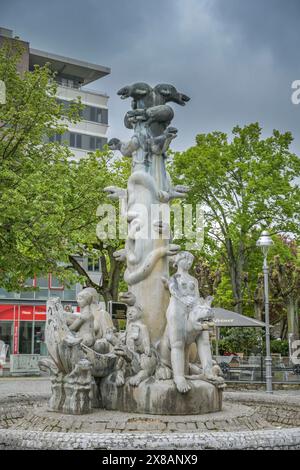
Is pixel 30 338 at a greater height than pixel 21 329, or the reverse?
pixel 21 329

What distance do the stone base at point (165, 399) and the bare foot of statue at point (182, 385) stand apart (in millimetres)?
74

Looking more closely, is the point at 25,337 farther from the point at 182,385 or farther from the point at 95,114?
the point at 182,385

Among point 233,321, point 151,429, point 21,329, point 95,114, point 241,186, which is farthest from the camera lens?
point 95,114

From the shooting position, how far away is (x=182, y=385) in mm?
7387

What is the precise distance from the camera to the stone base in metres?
7.38

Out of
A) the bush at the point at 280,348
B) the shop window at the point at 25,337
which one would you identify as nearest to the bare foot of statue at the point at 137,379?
the bush at the point at 280,348

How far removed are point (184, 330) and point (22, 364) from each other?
17.5 metres

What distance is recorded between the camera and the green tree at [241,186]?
92.0 feet

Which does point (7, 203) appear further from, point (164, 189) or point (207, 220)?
point (207, 220)

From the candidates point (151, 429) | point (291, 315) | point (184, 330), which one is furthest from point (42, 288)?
point (151, 429)

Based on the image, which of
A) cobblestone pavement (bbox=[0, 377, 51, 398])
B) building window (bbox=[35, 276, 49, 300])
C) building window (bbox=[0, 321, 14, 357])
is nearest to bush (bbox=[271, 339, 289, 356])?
building window (bbox=[35, 276, 49, 300])

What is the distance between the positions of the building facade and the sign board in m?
8.28

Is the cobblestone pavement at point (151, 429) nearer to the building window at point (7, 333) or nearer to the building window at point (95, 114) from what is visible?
the building window at point (7, 333)

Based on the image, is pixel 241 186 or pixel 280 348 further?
pixel 280 348
